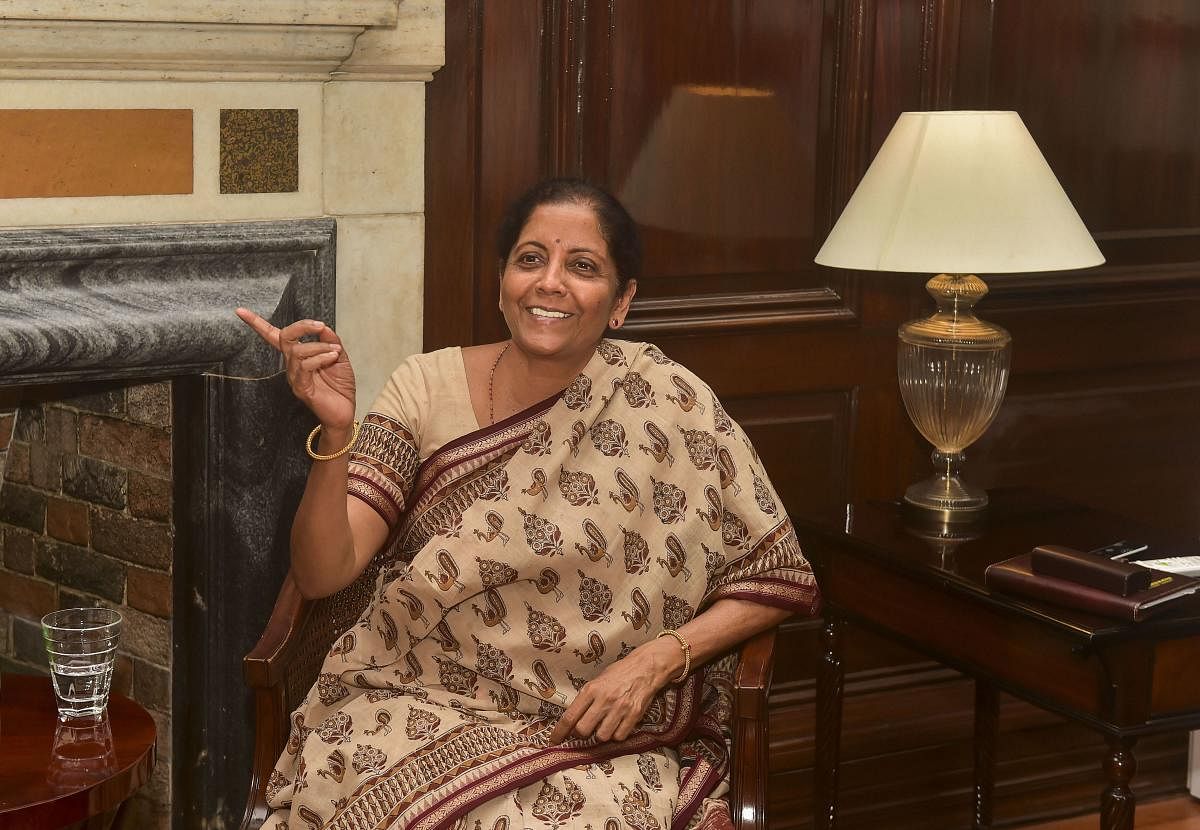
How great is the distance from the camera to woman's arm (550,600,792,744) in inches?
82.4

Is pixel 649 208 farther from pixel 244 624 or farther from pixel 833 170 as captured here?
pixel 244 624

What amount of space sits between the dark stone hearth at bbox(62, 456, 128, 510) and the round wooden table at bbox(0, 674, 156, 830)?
1.43 ft

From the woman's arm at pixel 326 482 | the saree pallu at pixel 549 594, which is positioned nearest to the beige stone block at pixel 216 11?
the woman's arm at pixel 326 482

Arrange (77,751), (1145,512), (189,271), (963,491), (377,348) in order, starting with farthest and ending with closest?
(1145,512) → (963,491) → (377,348) → (189,271) → (77,751)

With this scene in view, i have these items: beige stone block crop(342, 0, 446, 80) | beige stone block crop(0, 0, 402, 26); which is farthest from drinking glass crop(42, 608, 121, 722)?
beige stone block crop(342, 0, 446, 80)

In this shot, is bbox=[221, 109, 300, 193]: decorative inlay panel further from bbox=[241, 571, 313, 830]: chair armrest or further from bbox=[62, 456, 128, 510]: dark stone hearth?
bbox=[241, 571, 313, 830]: chair armrest

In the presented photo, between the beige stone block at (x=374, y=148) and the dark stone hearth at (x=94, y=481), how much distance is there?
0.58 metres

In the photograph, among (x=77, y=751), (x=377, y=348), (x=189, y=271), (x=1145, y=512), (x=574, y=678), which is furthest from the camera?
(x=1145, y=512)

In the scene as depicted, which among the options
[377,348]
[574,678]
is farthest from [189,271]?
[574,678]

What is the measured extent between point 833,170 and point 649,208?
0.41 m

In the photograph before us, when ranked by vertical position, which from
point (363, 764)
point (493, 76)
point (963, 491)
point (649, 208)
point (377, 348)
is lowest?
point (363, 764)

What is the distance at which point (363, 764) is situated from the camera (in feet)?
6.65

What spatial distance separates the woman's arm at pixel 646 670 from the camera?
2092 millimetres

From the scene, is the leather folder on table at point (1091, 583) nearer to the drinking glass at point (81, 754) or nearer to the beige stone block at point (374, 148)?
the beige stone block at point (374, 148)
